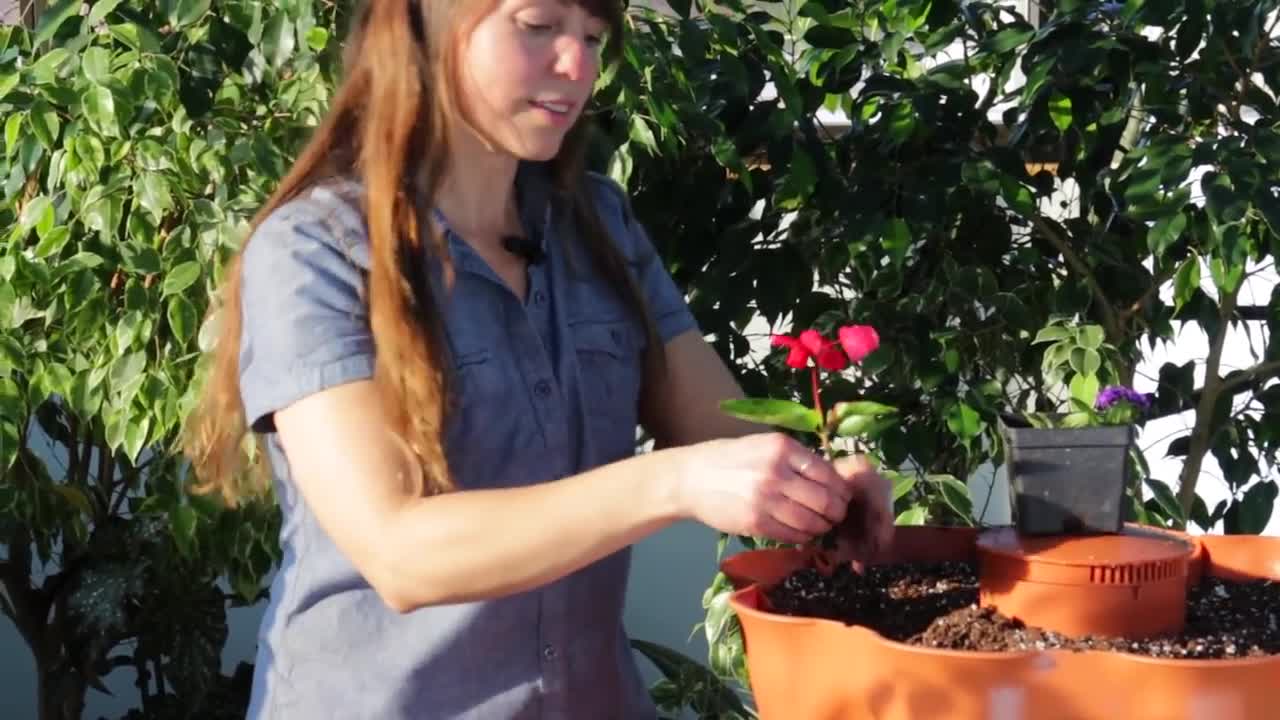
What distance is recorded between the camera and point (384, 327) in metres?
1.08

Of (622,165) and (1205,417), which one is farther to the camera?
(1205,417)

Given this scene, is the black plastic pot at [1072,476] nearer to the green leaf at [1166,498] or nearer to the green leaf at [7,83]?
the green leaf at [1166,498]

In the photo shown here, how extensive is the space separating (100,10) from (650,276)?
2.09ft

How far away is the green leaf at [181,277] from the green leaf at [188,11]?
0.75 feet

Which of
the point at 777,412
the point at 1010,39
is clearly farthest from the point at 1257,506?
the point at 777,412

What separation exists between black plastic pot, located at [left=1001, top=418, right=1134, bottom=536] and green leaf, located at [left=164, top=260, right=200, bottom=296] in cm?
89

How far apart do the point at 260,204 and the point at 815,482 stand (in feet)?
3.08

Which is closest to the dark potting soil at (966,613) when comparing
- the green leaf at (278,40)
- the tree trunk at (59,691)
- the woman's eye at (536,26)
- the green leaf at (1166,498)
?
the woman's eye at (536,26)

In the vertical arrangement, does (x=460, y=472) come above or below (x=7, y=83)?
below

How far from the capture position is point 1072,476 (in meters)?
1.03

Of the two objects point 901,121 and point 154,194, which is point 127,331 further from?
point 901,121

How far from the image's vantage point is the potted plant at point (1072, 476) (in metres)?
1.03

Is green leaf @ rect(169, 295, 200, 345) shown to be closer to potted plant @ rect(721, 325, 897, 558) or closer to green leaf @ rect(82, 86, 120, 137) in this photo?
green leaf @ rect(82, 86, 120, 137)

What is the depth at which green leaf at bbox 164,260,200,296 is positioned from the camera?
1618 mm
